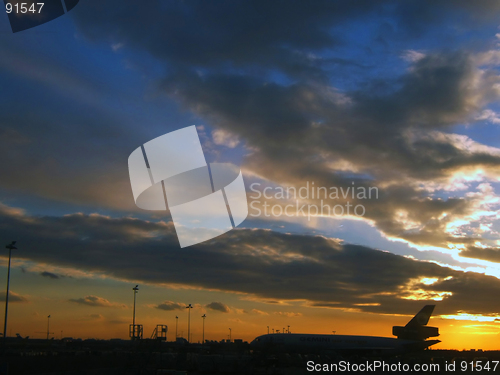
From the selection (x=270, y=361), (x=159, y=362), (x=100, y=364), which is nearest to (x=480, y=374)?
(x=270, y=361)

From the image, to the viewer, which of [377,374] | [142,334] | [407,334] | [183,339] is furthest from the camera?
[183,339]

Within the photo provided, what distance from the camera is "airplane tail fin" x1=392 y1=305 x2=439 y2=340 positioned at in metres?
112

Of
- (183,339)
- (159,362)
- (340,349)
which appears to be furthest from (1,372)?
(183,339)

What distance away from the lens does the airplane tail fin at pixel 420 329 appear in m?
112

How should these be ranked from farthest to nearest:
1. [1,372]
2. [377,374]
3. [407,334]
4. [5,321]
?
1. [407,334]
2. [377,374]
3. [5,321]
4. [1,372]

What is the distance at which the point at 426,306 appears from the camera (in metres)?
114

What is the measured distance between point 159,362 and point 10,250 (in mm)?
25445

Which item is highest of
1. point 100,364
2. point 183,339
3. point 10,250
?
point 10,250

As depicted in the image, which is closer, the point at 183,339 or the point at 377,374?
the point at 377,374

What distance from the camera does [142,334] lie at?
62.4 meters

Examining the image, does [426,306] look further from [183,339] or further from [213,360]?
[183,339]

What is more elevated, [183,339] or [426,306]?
[426,306]

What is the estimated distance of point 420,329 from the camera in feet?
370

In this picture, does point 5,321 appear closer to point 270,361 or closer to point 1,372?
point 1,372
